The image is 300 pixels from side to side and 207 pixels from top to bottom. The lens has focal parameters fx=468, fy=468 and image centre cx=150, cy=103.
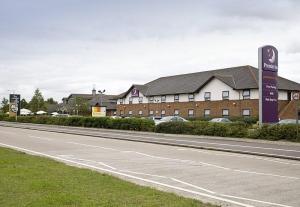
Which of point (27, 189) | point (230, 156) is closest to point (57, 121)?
point (230, 156)

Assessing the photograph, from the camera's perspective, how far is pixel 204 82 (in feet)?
216

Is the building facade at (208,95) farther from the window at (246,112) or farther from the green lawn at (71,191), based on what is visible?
the green lawn at (71,191)

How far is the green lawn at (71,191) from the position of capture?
8.04 m

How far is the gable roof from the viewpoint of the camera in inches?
2394

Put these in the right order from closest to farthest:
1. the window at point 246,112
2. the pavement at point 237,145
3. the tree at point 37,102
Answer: the pavement at point 237,145
the window at point 246,112
the tree at point 37,102

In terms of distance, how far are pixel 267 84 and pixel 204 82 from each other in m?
32.5

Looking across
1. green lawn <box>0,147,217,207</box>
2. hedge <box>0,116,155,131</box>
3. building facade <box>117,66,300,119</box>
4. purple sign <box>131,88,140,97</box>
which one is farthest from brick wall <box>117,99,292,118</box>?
green lawn <box>0,147,217,207</box>

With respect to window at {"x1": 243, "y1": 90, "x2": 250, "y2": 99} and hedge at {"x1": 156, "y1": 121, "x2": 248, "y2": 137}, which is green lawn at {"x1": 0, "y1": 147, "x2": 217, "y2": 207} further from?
window at {"x1": 243, "y1": 90, "x2": 250, "y2": 99}

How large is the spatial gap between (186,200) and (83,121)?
4897 cm

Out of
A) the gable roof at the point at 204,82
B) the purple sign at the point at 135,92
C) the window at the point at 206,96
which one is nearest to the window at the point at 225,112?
the window at the point at 206,96

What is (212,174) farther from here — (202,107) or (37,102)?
(37,102)

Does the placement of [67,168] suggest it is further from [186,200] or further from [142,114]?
[142,114]

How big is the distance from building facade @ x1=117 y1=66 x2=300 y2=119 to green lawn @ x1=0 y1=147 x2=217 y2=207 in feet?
160

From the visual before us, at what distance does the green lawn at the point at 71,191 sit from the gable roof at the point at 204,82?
4899 cm
